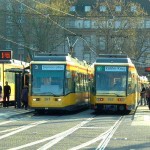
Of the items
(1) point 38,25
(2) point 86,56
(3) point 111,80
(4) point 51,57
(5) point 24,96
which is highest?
(1) point 38,25

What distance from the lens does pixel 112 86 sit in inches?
1261

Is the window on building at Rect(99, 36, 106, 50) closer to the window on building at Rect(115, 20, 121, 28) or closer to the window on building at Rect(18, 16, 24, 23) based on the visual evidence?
the window on building at Rect(115, 20, 121, 28)

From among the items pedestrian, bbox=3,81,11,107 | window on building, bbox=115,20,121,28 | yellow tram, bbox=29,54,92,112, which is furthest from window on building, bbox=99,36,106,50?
yellow tram, bbox=29,54,92,112

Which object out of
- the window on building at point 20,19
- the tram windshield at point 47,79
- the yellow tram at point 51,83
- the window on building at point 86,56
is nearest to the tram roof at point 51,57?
the yellow tram at point 51,83

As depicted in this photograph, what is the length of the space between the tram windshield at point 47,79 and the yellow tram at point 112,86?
2.16 metres

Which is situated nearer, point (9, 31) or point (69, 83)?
point (69, 83)

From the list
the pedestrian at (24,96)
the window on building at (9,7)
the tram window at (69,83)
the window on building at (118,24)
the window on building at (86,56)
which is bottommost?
the pedestrian at (24,96)

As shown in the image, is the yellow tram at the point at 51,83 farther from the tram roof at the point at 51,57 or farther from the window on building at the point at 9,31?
the window on building at the point at 9,31

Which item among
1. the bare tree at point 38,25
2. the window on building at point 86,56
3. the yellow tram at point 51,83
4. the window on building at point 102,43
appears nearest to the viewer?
the yellow tram at point 51,83

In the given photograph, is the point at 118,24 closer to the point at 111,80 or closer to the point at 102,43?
the point at 102,43

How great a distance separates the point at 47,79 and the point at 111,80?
358 cm

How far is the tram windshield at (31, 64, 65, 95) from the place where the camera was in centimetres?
3088

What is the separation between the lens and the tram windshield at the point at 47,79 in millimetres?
30875

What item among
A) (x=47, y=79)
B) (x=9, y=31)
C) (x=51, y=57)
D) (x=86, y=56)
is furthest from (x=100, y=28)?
(x=47, y=79)
